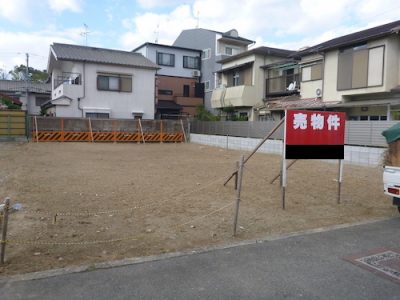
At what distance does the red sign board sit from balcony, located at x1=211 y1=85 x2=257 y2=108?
745 inches

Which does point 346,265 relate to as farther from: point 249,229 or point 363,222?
point 363,222

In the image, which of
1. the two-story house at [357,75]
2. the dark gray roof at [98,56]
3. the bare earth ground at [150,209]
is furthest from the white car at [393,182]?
the dark gray roof at [98,56]

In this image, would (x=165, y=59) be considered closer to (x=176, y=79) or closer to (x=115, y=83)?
(x=176, y=79)

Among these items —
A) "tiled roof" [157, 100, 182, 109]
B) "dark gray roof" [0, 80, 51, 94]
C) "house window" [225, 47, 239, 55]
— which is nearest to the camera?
"tiled roof" [157, 100, 182, 109]

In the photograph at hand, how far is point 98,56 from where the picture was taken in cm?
2822

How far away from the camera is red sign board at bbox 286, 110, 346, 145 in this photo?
255 inches

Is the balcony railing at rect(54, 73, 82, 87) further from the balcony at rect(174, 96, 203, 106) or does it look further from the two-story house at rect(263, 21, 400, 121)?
the two-story house at rect(263, 21, 400, 121)

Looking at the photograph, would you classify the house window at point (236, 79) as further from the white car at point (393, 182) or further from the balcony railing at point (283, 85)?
the white car at point (393, 182)

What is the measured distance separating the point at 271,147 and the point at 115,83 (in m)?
15.5

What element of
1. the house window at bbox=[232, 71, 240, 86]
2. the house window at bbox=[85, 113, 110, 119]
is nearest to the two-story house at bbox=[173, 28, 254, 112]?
the house window at bbox=[232, 71, 240, 86]

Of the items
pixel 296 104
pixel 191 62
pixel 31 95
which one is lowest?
pixel 296 104

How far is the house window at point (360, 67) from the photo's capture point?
1669cm

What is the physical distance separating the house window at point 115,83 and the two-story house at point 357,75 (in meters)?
13.3

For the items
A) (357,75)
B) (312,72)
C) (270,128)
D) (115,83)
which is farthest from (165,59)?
(357,75)
